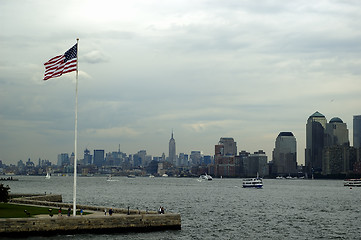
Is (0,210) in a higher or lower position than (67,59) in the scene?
lower

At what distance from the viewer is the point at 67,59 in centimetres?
5816

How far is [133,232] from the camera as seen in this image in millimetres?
61688

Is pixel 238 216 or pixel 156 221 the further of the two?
pixel 238 216

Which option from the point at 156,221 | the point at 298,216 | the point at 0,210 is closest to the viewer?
the point at 156,221

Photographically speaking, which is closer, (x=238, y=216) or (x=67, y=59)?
(x=67, y=59)

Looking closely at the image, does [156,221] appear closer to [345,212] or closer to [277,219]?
[277,219]

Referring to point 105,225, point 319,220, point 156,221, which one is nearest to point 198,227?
point 156,221

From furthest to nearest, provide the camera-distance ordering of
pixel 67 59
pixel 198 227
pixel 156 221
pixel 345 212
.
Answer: pixel 345 212 < pixel 198 227 < pixel 156 221 < pixel 67 59

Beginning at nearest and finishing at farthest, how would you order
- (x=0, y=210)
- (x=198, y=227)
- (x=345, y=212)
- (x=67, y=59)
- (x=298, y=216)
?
(x=67, y=59)
(x=0, y=210)
(x=198, y=227)
(x=298, y=216)
(x=345, y=212)

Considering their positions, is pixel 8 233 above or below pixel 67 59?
below

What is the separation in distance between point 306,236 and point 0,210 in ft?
135

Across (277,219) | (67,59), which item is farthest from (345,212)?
(67,59)

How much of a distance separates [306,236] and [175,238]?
63.2 feet

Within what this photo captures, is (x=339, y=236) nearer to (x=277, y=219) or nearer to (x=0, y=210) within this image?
(x=277, y=219)
